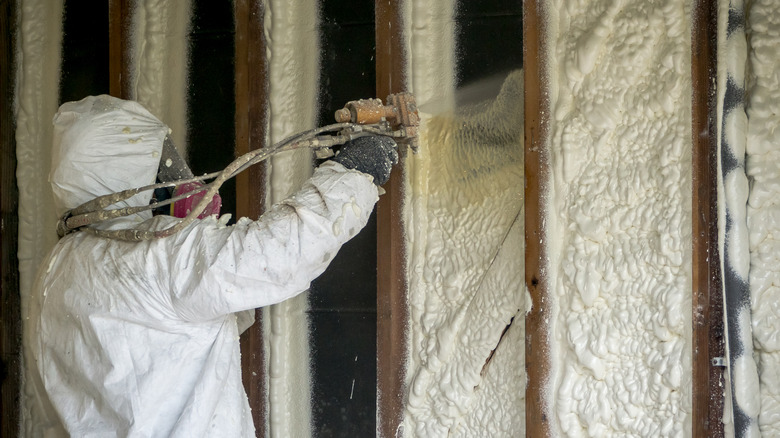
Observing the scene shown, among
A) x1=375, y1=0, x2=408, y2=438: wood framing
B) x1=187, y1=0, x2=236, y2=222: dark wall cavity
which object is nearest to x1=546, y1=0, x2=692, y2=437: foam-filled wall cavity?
x1=375, y1=0, x2=408, y2=438: wood framing

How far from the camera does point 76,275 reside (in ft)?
5.45

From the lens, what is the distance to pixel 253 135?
2393mm

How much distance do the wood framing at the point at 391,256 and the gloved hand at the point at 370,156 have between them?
44 cm

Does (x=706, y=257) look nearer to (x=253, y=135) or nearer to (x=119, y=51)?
(x=253, y=135)

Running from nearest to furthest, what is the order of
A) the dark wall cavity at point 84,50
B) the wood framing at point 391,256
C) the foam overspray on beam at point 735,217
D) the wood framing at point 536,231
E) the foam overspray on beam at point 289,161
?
the foam overspray on beam at point 735,217 → the wood framing at point 536,231 → the wood framing at point 391,256 → the foam overspray on beam at point 289,161 → the dark wall cavity at point 84,50

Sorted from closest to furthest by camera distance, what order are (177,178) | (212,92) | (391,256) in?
1. (177,178)
2. (391,256)
3. (212,92)

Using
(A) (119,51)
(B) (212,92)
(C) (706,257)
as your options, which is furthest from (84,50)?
(C) (706,257)

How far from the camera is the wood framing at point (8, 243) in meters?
2.66

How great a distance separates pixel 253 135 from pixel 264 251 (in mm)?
955

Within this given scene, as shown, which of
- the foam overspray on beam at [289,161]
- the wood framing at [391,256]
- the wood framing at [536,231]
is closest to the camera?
the wood framing at [536,231]

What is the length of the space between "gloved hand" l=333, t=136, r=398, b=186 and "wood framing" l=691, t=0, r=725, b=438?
0.67 meters

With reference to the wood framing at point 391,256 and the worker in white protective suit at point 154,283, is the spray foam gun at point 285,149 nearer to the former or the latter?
the worker in white protective suit at point 154,283

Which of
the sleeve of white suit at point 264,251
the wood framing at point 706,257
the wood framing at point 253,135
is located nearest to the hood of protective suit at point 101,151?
the sleeve of white suit at point 264,251

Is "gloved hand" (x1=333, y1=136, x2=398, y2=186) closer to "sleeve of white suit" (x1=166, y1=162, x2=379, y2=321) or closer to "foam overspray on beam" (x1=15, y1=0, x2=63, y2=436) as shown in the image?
"sleeve of white suit" (x1=166, y1=162, x2=379, y2=321)
